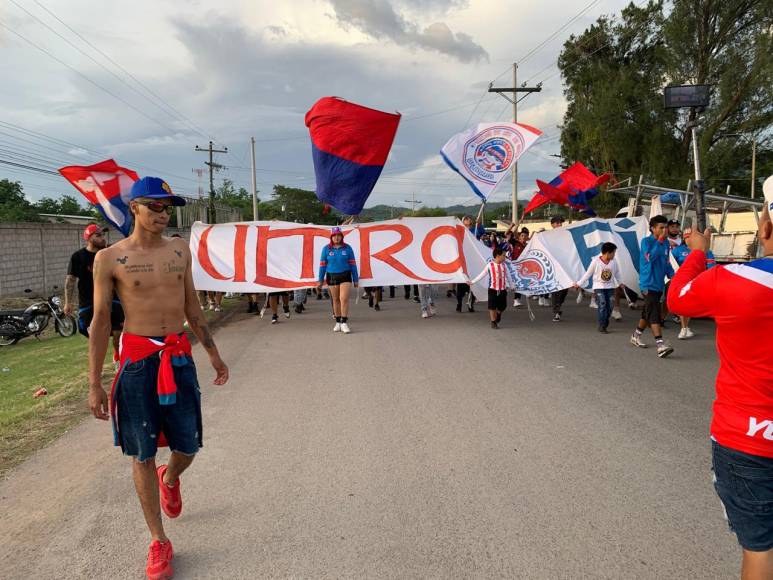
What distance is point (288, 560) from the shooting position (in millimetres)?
2854

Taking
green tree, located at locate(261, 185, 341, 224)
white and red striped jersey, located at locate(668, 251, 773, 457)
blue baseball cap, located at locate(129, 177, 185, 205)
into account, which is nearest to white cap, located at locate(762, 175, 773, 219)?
white and red striped jersey, located at locate(668, 251, 773, 457)

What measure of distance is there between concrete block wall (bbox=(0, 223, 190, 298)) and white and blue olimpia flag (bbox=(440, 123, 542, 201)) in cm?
1282

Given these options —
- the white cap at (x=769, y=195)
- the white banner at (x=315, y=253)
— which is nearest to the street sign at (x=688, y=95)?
the white banner at (x=315, y=253)

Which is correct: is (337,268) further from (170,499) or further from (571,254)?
(170,499)

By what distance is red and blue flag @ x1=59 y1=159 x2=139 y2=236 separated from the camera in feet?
28.7

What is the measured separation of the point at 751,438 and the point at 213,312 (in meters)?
12.5

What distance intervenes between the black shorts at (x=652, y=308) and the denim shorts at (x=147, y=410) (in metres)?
6.96

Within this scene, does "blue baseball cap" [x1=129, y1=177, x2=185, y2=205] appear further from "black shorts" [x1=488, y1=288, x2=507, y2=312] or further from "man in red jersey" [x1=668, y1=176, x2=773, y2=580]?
"black shorts" [x1=488, y1=288, x2=507, y2=312]

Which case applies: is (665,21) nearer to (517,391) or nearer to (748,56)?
(748,56)

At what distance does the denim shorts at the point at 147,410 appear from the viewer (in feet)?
9.41

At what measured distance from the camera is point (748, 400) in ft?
6.69

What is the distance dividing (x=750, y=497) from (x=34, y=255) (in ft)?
63.0

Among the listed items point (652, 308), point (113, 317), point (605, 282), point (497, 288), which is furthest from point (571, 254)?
point (113, 317)

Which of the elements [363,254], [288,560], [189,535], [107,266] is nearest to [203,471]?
[189,535]
